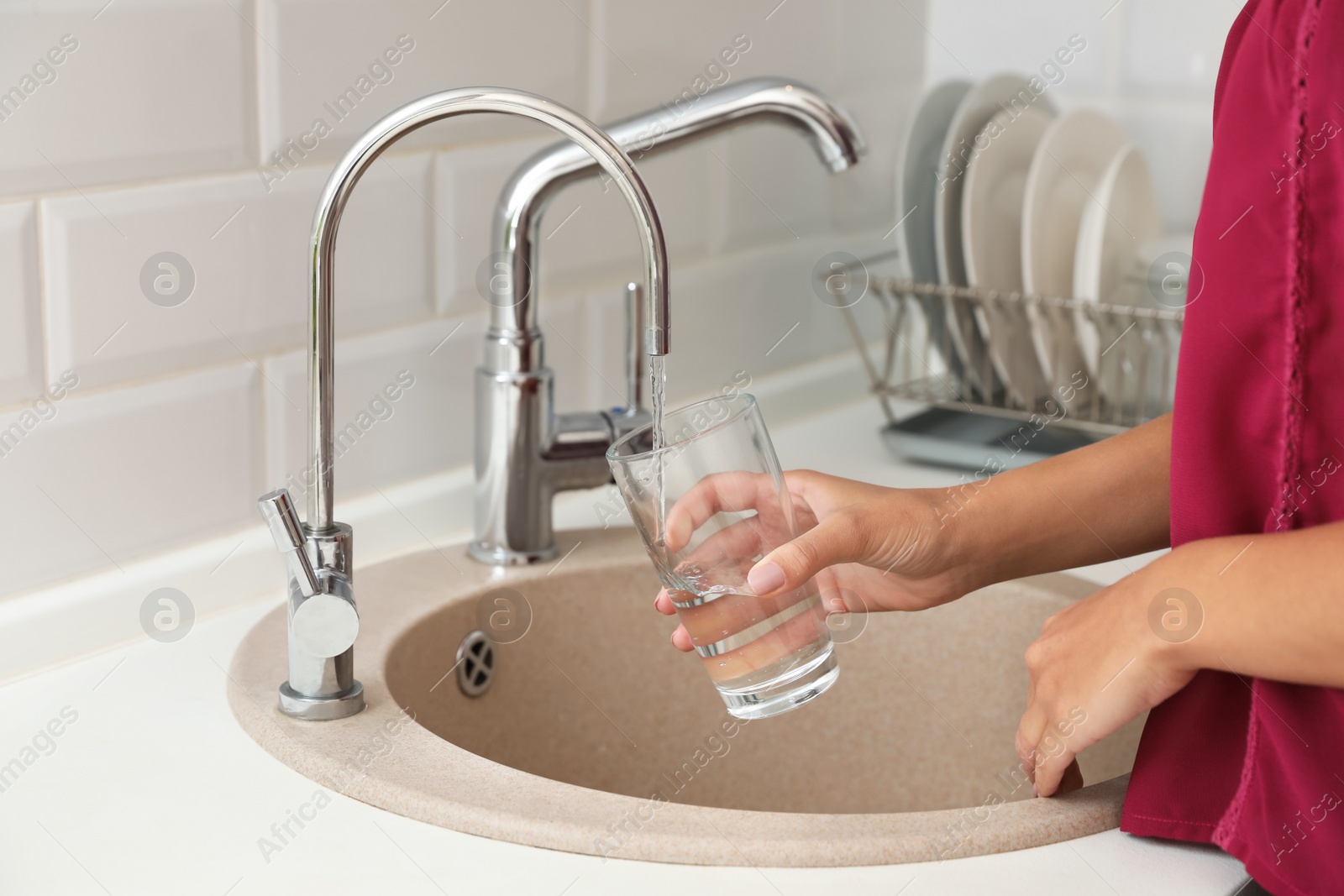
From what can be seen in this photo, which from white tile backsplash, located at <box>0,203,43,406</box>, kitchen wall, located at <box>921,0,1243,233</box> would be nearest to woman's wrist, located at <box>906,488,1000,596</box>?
white tile backsplash, located at <box>0,203,43,406</box>

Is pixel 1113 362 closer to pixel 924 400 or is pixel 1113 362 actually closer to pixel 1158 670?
pixel 924 400

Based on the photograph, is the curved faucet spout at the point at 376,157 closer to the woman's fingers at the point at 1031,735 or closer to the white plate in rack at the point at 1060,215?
the woman's fingers at the point at 1031,735

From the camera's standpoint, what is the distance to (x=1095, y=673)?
1.93 feet

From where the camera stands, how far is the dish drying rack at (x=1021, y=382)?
3.50ft

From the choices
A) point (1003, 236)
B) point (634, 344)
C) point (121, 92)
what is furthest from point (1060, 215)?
point (121, 92)

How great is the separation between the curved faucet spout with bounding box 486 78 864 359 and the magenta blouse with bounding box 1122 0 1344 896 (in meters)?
0.24

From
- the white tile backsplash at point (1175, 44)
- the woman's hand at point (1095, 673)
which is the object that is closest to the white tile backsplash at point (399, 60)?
the woman's hand at point (1095, 673)

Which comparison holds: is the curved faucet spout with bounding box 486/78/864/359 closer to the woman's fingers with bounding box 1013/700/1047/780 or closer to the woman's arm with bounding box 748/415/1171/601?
the woman's arm with bounding box 748/415/1171/601

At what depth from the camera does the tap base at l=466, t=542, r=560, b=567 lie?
874 millimetres

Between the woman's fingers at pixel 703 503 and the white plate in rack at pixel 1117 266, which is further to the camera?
the white plate in rack at pixel 1117 266

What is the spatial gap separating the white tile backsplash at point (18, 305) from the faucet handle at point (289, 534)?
176 millimetres

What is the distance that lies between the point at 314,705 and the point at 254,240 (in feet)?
0.99

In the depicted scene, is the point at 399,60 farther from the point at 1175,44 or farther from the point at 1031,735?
the point at 1175,44

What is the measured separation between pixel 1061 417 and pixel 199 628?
680 millimetres
